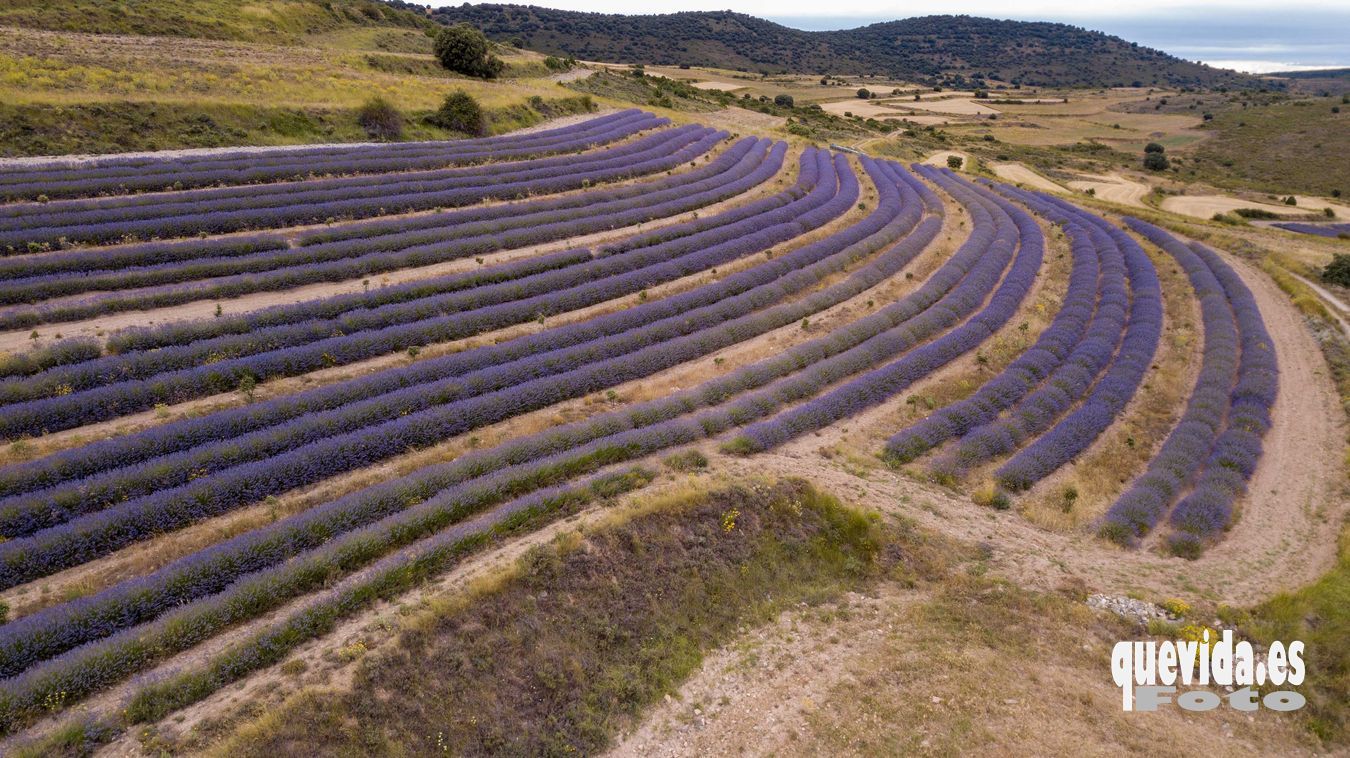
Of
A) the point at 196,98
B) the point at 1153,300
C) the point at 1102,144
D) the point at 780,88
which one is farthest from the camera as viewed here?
the point at 780,88

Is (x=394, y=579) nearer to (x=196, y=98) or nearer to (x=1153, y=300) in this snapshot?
(x=1153, y=300)

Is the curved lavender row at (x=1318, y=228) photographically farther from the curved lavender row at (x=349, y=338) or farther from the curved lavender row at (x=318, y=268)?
the curved lavender row at (x=318, y=268)

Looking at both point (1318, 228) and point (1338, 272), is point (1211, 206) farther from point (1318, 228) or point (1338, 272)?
point (1338, 272)

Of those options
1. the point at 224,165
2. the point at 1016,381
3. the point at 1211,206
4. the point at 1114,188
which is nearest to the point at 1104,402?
the point at 1016,381

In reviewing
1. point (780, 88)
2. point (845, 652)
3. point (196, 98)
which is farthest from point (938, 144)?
point (845, 652)

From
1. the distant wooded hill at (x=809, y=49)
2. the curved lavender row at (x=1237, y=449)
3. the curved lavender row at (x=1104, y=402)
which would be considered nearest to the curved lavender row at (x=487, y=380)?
the curved lavender row at (x=1104, y=402)

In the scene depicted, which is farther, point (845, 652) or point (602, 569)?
point (602, 569)

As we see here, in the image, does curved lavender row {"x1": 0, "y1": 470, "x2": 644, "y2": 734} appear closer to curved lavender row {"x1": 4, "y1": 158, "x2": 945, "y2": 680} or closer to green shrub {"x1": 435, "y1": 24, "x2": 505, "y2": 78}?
curved lavender row {"x1": 4, "y1": 158, "x2": 945, "y2": 680}
